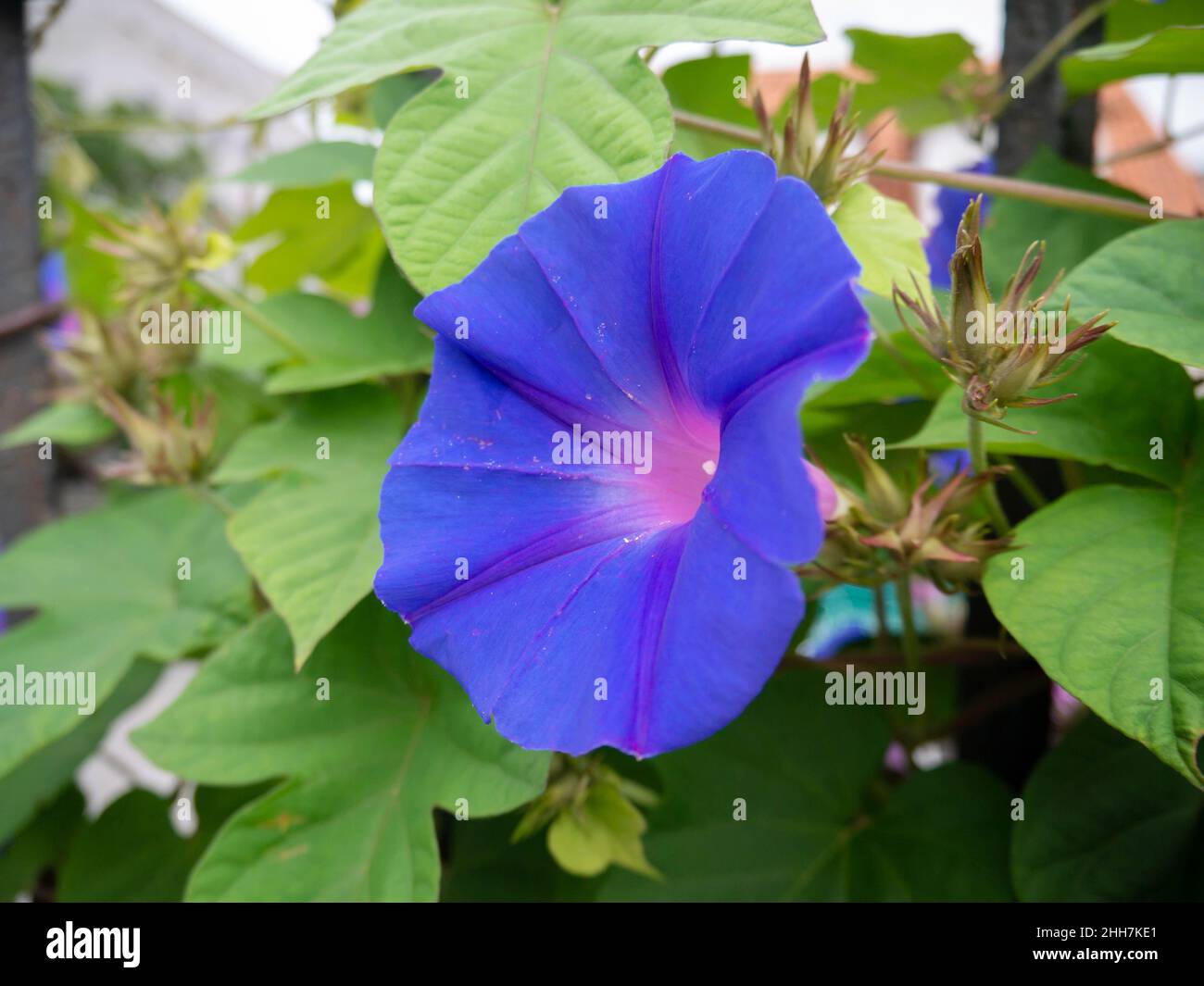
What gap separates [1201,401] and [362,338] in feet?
2.11

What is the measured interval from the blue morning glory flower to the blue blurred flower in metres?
0.53

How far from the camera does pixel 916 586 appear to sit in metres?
1.77

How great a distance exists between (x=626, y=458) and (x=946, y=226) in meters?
0.63

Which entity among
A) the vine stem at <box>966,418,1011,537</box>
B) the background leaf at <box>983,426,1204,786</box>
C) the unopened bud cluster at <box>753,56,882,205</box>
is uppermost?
the unopened bud cluster at <box>753,56,882,205</box>

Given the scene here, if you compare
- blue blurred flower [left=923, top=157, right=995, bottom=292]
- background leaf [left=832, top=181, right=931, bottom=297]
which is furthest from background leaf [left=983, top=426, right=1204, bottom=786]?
blue blurred flower [left=923, top=157, right=995, bottom=292]

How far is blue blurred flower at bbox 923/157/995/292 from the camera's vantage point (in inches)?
36.4

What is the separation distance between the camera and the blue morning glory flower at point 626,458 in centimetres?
38

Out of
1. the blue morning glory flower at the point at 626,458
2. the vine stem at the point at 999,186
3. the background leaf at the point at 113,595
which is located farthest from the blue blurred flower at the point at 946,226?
the background leaf at the point at 113,595

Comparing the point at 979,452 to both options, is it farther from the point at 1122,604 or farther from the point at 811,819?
the point at 811,819

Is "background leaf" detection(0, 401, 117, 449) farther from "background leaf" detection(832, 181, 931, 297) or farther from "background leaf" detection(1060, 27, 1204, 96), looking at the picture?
"background leaf" detection(1060, 27, 1204, 96)

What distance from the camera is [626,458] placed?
1.69 feet

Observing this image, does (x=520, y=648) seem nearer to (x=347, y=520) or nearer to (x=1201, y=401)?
(x=347, y=520)

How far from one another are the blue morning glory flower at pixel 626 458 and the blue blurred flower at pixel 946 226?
531mm
